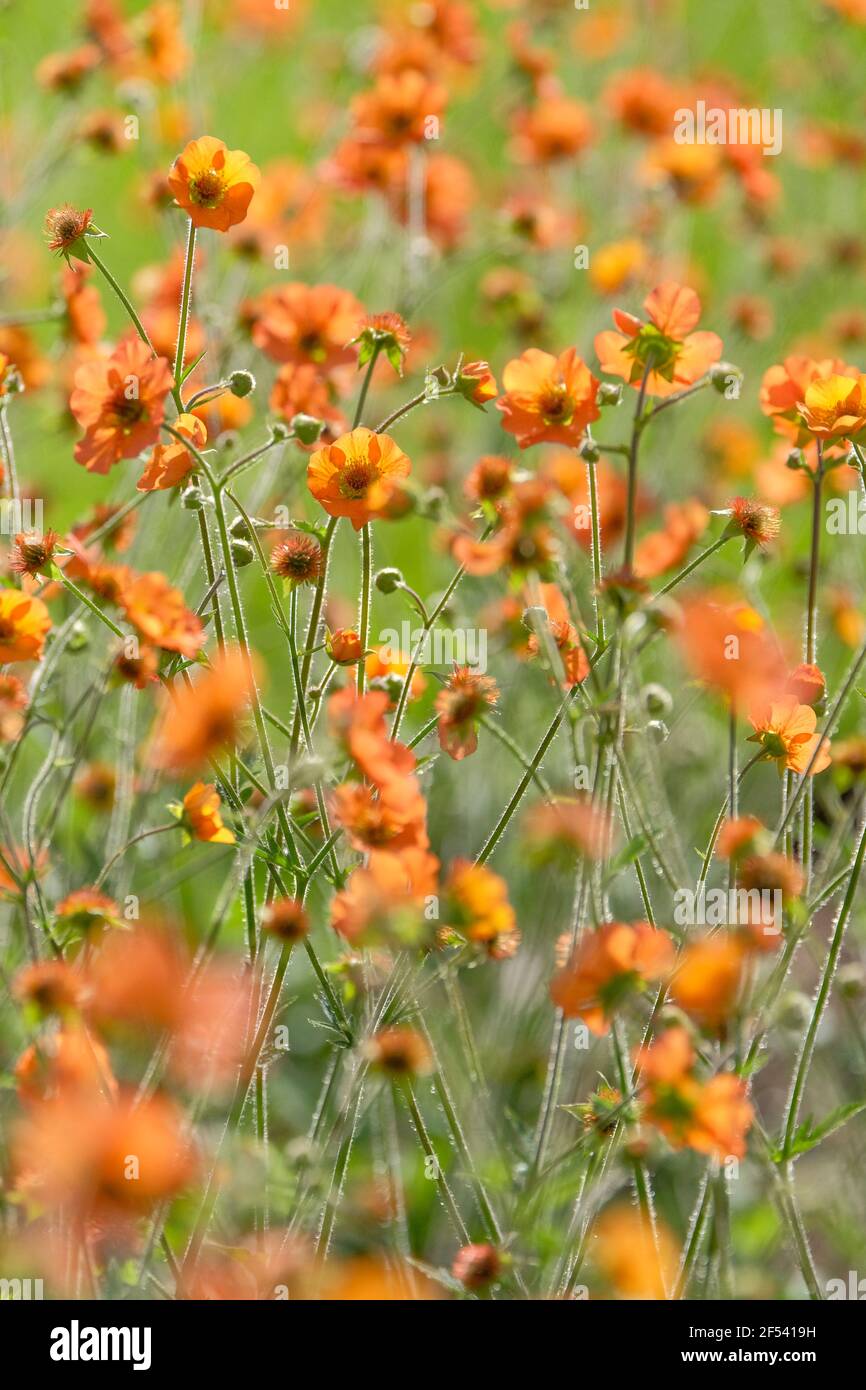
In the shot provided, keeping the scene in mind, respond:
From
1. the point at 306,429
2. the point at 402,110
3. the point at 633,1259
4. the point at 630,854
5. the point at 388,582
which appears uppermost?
the point at 402,110

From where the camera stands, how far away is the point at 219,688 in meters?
1.35

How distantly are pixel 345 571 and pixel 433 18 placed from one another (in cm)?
120

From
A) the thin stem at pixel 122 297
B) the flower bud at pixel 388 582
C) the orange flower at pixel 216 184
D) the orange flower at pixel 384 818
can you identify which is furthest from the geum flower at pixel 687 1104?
the orange flower at pixel 216 184

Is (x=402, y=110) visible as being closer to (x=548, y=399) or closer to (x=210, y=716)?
(x=548, y=399)

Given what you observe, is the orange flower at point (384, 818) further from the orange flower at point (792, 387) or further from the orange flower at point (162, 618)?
the orange flower at point (792, 387)

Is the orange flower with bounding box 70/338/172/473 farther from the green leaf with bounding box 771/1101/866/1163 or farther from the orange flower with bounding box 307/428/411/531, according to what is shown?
the green leaf with bounding box 771/1101/866/1163

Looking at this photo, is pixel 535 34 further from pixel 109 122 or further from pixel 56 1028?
pixel 56 1028

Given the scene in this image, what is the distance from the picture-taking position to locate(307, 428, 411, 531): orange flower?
5.09ft

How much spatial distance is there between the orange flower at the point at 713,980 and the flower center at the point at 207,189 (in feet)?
3.17

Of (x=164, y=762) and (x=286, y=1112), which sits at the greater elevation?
(x=164, y=762)

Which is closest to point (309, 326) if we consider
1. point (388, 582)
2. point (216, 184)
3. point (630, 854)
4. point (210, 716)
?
point (216, 184)

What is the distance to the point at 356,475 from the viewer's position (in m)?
1.57

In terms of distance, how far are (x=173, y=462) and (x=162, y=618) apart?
0.53 ft
